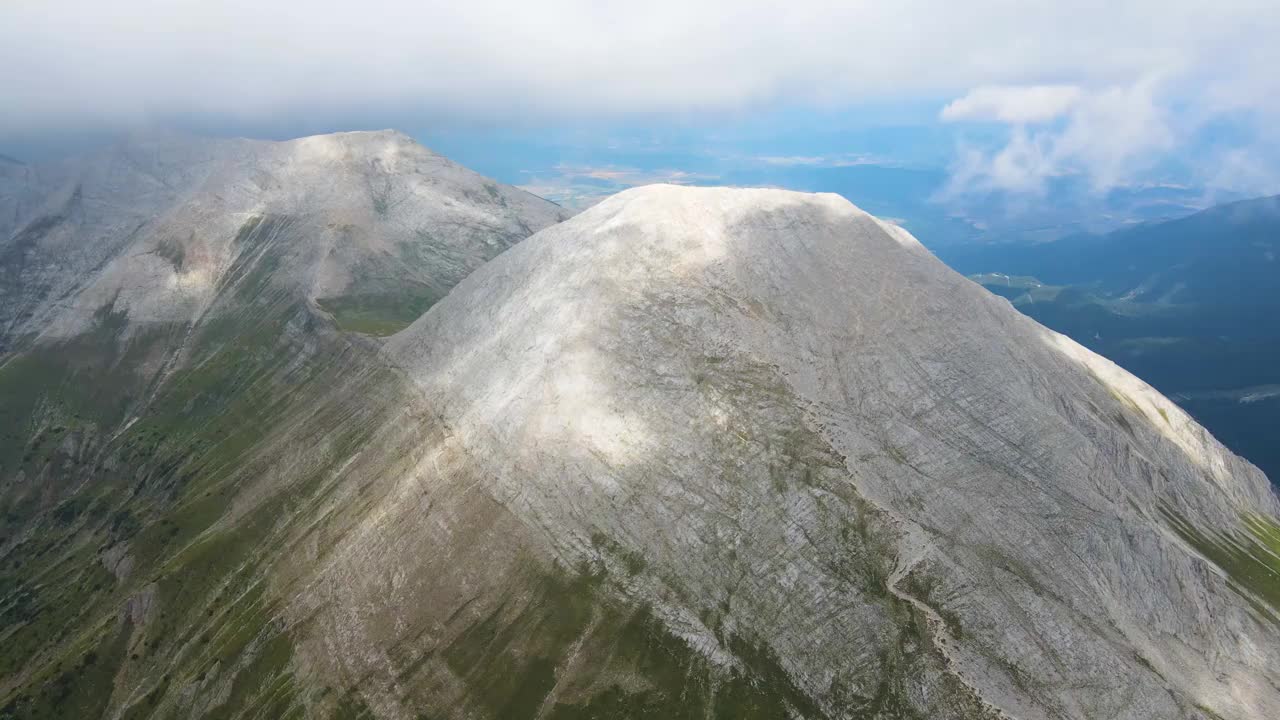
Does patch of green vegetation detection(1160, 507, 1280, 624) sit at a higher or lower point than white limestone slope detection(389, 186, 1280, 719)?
lower

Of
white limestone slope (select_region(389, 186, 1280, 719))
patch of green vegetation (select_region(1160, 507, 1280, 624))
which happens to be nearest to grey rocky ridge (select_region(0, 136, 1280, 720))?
white limestone slope (select_region(389, 186, 1280, 719))

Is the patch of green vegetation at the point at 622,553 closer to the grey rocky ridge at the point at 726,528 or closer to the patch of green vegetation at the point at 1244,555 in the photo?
the grey rocky ridge at the point at 726,528

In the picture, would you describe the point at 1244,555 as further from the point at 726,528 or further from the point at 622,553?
the point at 622,553

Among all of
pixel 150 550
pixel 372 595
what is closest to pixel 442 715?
pixel 372 595

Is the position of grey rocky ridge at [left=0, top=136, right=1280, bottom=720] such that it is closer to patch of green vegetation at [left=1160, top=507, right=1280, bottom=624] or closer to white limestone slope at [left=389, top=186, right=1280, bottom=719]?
white limestone slope at [left=389, top=186, right=1280, bottom=719]

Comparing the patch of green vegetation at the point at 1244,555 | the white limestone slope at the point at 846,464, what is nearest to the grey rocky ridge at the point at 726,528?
the white limestone slope at the point at 846,464

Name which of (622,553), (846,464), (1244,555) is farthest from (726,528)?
(1244,555)

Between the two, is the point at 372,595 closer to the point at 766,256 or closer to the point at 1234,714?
the point at 766,256
